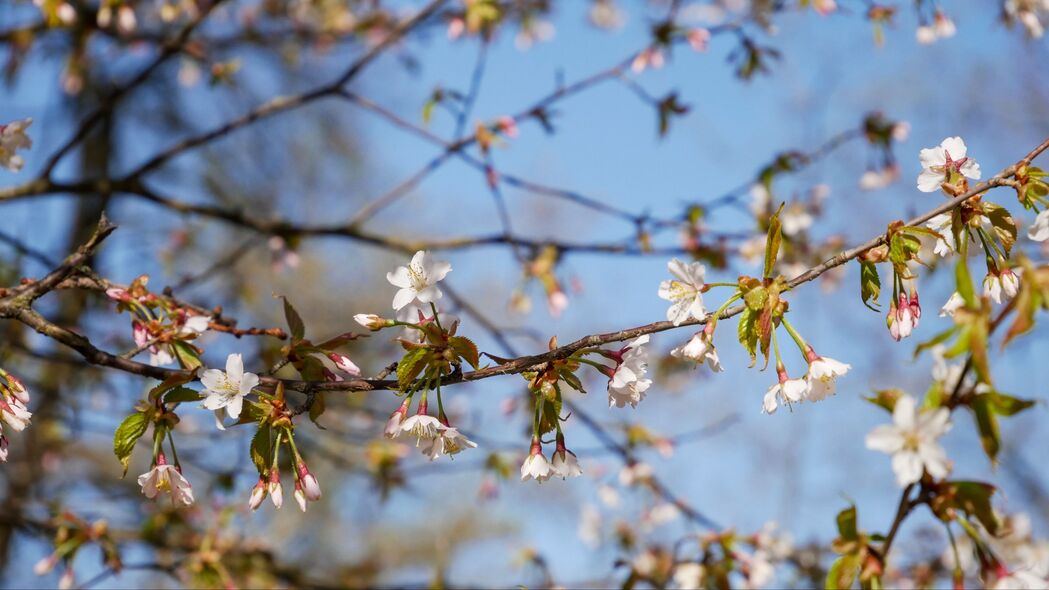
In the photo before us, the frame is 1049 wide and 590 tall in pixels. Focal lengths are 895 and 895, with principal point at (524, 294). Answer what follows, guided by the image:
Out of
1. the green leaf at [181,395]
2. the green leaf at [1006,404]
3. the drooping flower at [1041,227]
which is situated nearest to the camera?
the green leaf at [1006,404]

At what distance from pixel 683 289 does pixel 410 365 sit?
0.37 meters

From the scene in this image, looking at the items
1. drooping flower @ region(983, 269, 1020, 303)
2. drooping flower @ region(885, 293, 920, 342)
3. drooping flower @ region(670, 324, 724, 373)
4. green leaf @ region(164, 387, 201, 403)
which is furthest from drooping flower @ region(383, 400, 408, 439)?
drooping flower @ region(983, 269, 1020, 303)

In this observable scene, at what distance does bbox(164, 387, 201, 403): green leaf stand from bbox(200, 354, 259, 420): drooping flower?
19 mm

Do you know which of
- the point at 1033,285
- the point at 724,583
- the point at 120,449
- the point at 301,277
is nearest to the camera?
the point at 1033,285

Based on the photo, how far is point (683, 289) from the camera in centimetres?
118

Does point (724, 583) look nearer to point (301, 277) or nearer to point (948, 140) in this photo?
point (948, 140)


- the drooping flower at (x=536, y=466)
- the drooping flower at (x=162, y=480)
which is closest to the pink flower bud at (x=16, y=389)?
the drooping flower at (x=162, y=480)

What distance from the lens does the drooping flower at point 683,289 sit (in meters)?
1.15

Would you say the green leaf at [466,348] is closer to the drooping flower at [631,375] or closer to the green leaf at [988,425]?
the drooping flower at [631,375]

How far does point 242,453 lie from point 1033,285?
279cm

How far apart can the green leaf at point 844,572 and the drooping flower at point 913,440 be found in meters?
0.11

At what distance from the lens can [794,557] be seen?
2752 mm

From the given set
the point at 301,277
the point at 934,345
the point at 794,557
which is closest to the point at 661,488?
the point at 794,557

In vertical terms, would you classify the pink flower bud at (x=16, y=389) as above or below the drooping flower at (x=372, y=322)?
below
